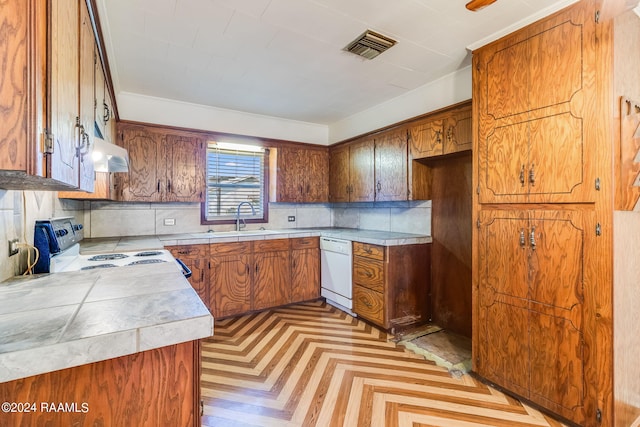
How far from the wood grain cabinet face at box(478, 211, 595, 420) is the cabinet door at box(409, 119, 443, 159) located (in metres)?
1.01

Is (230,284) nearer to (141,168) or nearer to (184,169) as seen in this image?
(184,169)

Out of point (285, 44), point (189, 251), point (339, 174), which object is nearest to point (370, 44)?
point (285, 44)

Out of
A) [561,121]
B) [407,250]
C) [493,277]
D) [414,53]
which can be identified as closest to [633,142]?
[561,121]

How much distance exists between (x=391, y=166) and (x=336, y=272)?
4.63ft

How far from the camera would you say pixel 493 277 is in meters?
2.08

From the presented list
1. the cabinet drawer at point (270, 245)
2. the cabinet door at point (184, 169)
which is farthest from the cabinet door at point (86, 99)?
the cabinet drawer at point (270, 245)

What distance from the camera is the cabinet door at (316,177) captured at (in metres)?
4.26

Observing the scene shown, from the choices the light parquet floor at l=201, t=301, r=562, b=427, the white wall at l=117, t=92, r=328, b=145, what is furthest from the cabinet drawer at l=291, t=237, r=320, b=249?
the white wall at l=117, t=92, r=328, b=145

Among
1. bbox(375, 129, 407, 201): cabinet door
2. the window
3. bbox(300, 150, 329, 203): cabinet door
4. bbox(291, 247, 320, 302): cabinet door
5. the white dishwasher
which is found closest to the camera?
bbox(375, 129, 407, 201): cabinet door

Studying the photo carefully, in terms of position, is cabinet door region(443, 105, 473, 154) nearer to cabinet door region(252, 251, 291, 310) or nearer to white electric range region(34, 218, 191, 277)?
cabinet door region(252, 251, 291, 310)

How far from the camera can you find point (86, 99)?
141 cm

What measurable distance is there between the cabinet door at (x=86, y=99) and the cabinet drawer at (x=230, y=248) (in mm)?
1863

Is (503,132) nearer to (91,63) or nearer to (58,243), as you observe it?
(91,63)

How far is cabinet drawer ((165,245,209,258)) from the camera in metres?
3.07
